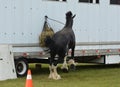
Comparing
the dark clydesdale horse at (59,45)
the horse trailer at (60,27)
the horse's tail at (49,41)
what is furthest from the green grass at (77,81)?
the horse's tail at (49,41)

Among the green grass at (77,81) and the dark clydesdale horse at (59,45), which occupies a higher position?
the dark clydesdale horse at (59,45)

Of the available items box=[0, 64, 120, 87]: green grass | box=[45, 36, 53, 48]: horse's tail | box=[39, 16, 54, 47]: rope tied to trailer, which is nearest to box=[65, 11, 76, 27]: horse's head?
box=[39, 16, 54, 47]: rope tied to trailer

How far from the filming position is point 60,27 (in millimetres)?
17125

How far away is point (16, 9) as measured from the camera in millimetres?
15820

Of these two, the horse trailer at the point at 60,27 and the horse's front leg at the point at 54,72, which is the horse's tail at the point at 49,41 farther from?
the horse trailer at the point at 60,27

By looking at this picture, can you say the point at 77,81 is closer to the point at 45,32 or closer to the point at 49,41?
the point at 49,41

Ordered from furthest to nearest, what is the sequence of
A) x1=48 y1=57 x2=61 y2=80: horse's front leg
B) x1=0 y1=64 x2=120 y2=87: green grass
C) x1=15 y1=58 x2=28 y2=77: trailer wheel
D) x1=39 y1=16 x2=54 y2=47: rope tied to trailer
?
x1=39 y1=16 x2=54 y2=47: rope tied to trailer, x1=15 y1=58 x2=28 y2=77: trailer wheel, x1=48 y1=57 x2=61 y2=80: horse's front leg, x1=0 y1=64 x2=120 y2=87: green grass

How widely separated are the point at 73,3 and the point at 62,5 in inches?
22.9

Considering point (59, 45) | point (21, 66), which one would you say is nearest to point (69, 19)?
point (59, 45)

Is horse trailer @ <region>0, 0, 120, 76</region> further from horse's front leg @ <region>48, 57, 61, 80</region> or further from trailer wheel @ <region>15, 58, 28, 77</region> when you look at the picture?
horse's front leg @ <region>48, 57, 61, 80</region>

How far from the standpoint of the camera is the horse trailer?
15767 millimetres

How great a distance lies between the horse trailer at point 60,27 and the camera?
51.7 feet

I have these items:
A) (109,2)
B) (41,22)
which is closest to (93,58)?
(109,2)

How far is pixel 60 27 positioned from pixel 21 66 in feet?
6.80
